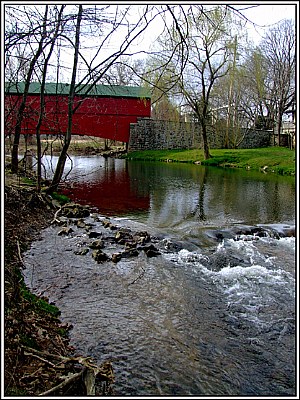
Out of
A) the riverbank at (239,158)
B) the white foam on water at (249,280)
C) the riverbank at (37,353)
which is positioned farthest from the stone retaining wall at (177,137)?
the riverbank at (37,353)

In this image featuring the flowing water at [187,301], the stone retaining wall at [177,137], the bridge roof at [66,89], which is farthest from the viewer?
the stone retaining wall at [177,137]

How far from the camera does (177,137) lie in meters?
34.1

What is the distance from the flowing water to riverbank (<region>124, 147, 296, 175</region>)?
12652 millimetres

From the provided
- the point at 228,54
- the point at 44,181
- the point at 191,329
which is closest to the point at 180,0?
the point at 191,329

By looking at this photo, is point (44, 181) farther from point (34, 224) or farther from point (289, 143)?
point (289, 143)

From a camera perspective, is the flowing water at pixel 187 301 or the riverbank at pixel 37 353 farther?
the flowing water at pixel 187 301

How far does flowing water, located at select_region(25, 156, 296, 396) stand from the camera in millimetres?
3512

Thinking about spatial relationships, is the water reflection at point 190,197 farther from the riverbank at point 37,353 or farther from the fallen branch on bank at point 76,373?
the fallen branch on bank at point 76,373

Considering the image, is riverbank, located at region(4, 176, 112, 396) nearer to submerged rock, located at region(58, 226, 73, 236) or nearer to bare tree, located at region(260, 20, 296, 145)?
submerged rock, located at region(58, 226, 73, 236)

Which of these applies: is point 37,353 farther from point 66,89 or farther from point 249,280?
point 66,89

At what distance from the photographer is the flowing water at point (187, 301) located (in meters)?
3.51

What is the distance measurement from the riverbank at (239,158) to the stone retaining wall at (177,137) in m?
1.26

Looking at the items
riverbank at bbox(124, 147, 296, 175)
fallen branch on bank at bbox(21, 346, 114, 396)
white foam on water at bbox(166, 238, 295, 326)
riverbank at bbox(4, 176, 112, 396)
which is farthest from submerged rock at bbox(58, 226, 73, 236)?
riverbank at bbox(124, 147, 296, 175)

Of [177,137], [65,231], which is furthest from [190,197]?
[177,137]
